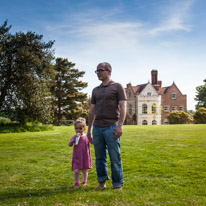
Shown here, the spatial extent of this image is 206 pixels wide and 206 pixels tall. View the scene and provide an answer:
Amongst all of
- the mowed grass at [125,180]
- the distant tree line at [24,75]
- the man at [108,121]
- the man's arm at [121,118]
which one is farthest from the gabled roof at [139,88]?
the man's arm at [121,118]

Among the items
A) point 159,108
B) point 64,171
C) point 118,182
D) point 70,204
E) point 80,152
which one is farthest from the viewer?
point 159,108

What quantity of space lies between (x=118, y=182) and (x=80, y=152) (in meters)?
0.96

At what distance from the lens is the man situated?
14.4 feet

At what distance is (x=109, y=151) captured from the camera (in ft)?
14.6

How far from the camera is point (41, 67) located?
74.0ft

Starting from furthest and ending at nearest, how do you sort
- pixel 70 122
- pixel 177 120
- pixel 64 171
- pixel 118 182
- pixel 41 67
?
pixel 177 120
pixel 70 122
pixel 41 67
pixel 64 171
pixel 118 182

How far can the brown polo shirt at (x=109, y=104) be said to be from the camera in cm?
445

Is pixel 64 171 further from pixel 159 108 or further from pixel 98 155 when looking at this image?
pixel 159 108

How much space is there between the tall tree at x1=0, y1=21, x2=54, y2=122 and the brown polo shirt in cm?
1794

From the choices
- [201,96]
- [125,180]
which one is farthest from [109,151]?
[201,96]

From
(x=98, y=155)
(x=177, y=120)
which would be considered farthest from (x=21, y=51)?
(x=177, y=120)

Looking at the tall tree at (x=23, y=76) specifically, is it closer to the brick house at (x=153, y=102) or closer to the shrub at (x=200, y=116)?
the shrub at (x=200, y=116)

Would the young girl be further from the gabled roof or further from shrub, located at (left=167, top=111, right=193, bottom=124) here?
the gabled roof

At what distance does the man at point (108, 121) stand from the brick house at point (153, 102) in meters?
44.3
